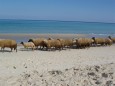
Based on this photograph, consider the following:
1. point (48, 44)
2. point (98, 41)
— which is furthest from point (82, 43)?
point (48, 44)

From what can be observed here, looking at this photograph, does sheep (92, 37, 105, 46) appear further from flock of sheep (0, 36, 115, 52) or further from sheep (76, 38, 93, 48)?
sheep (76, 38, 93, 48)

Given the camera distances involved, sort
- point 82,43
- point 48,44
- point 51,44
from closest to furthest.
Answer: point 48,44
point 51,44
point 82,43

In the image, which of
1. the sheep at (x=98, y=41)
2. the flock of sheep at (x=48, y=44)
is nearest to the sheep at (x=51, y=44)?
the flock of sheep at (x=48, y=44)

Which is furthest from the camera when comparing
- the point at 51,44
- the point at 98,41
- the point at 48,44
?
the point at 98,41

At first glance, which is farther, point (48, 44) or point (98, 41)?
point (98, 41)

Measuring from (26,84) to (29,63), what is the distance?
15.3 ft

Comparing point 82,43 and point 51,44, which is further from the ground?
point 51,44

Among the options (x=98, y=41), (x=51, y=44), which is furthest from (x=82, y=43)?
(x=98, y=41)

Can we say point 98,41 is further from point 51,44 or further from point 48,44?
point 48,44

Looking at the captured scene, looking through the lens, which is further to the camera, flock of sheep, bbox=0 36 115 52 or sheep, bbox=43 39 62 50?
sheep, bbox=43 39 62 50

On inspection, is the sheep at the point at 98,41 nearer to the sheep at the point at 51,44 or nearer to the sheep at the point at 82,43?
the sheep at the point at 82,43

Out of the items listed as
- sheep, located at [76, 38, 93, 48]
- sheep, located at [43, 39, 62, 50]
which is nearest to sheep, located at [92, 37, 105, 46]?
sheep, located at [76, 38, 93, 48]

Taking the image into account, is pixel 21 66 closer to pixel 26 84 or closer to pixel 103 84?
pixel 26 84

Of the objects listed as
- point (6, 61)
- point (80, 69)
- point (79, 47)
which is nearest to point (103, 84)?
point (80, 69)
